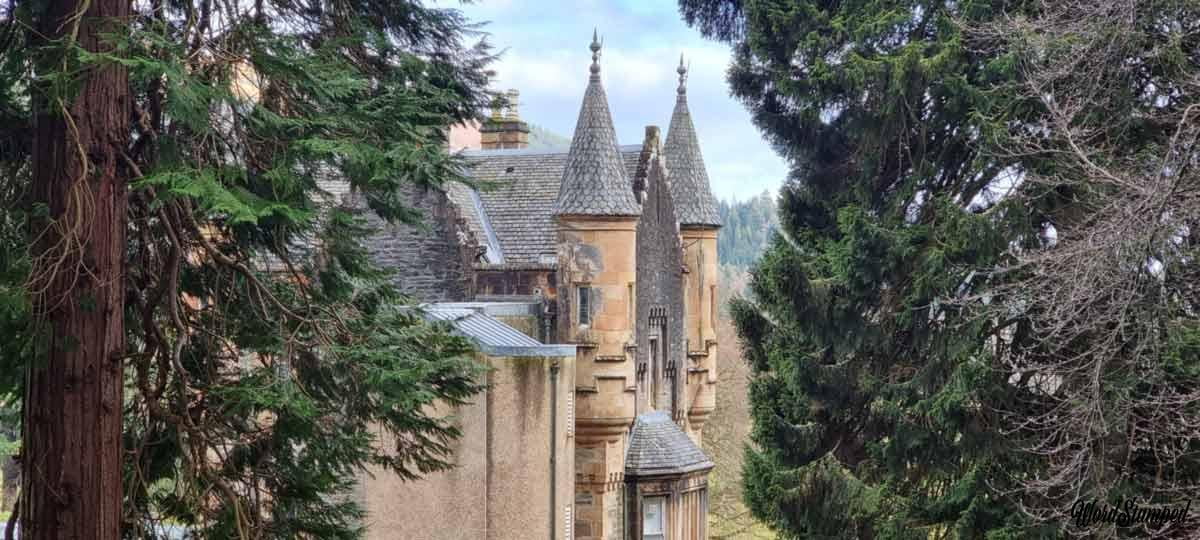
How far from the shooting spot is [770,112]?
19.4 metres

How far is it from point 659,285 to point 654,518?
14.0 ft

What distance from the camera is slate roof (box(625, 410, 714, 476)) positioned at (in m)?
23.8

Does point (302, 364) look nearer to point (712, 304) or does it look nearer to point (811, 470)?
point (811, 470)

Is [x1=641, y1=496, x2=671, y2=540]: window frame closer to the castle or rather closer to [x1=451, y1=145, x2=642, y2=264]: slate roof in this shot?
the castle

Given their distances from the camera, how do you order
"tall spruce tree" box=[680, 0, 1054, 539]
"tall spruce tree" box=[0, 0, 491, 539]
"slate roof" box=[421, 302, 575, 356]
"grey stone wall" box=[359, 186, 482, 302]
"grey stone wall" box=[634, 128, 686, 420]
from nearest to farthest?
"tall spruce tree" box=[0, 0, 491, 539]
"tall spruce tree" box=[680, 0, 1054, 539]
"slate roof" box=[421, 302, 575, 356]
"grey stone wall" box=[359, 186, 482, 302]
"grey stone wall" box=[634, 128, 686, 420]

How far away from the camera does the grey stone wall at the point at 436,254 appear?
24.5 metres

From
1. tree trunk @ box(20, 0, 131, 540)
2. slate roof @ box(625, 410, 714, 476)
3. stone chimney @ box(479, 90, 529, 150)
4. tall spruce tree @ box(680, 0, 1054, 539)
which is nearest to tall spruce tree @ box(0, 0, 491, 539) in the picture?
tree trunk @ box(20, 0, 131, 540)

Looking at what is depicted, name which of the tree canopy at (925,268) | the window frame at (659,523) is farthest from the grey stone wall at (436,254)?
the tree canopy at (925,268)

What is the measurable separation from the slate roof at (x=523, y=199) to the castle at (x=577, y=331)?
36 mm

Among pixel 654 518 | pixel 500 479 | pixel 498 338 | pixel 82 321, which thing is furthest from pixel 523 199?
pixel 82 321

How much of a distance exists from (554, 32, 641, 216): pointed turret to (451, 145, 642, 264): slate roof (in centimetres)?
177

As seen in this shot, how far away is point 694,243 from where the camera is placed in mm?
27859

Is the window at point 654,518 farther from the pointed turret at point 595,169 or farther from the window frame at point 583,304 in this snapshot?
the pointed turret at point 595,169

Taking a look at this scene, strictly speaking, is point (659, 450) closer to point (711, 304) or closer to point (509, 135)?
point (711, 304)
